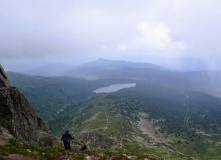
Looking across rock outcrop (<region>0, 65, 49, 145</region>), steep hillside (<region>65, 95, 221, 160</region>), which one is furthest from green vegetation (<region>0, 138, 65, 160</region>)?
→ steep hillside (<region>65, 95, 221, 160</region>)

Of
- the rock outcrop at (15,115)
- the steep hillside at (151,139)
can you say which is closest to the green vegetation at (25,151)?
the rock outcrop at (15,115)

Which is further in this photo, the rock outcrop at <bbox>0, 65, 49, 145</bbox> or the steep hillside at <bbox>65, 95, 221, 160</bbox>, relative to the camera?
the steep hillside at <bbox>65, 95, 221, 160</bbox>

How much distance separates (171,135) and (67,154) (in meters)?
155

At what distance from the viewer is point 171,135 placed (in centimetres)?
15400

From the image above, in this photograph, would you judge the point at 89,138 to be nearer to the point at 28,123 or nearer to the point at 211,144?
the point at 28,123

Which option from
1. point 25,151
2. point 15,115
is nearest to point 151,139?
point 15,115

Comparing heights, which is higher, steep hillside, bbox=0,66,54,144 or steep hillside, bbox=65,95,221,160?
steep hillside, bbox=0,66,54,144

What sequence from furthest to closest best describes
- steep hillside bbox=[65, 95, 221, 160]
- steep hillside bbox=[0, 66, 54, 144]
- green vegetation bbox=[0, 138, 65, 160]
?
1. steep hillside bbox=[65, 95, 221, 160]
2. steep hillside bbox=[0, 66, 54, 144]
3. green vegetation bbox=[0, 138, 65, 160]

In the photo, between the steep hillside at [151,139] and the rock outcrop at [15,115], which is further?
the steep hillside at [151,139]

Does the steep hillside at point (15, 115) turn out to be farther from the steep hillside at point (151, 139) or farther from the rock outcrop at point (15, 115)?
the steep hillside at point (151, 139)

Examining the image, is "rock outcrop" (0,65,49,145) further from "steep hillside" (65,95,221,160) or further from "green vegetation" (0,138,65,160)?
"steep hillside" (65,95,221,160)

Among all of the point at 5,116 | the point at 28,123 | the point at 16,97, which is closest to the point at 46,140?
the point at 28,123

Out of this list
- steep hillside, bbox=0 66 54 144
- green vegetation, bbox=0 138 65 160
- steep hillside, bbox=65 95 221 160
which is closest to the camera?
green vegetation, bbox=0 138 65 160

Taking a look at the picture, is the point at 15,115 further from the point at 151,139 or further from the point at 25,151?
the point at 151,139
